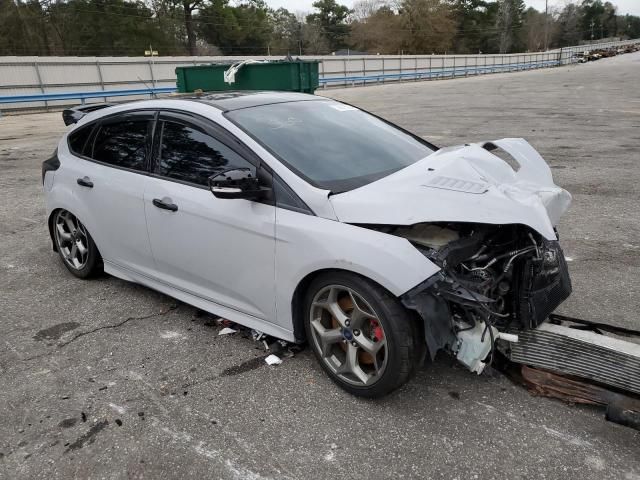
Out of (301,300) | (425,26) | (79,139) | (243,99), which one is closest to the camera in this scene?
(301,300)

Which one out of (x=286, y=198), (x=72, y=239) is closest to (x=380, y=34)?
(x=72, y=239)

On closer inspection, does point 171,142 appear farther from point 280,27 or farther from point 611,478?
point 280,27

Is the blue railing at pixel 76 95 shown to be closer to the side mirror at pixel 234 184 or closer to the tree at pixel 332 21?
the side mirror at pixel 234 184

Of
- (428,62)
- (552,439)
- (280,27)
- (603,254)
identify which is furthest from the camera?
(280,27)

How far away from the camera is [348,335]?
2.87 meters

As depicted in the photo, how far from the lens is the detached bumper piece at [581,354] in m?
2.70

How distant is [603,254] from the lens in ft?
15.6

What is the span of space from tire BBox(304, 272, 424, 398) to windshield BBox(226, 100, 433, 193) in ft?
1.93

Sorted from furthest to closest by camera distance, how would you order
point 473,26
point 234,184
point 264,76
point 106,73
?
1. point 473,26
2. point 106,73
3. point 264,76
4. point 234,184

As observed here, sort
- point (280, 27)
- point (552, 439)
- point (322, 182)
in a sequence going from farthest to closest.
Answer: point (280, 27)
point (322, 182)
point (552, 439)

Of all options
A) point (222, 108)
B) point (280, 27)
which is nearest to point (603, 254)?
point (222, 108)

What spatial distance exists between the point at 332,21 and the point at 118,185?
339 feet

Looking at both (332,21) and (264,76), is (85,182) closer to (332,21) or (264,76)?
(264,76)

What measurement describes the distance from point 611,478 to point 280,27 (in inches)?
3475
